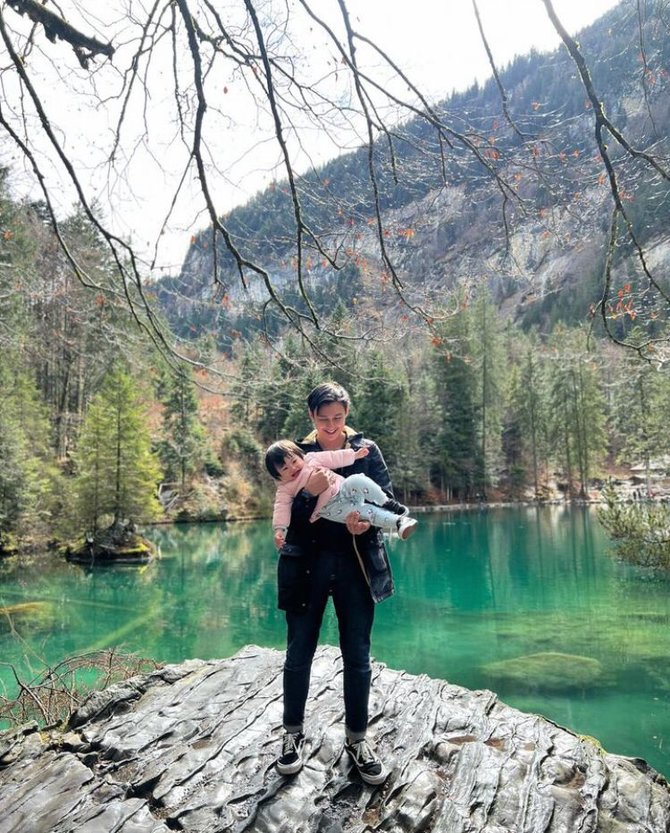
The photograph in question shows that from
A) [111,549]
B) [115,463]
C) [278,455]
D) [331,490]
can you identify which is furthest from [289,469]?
[115,463]

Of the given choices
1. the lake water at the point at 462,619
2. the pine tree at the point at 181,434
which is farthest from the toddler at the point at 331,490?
the pine tree at the point at 181,434

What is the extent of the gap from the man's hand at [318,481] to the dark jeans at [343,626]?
27 centimetres

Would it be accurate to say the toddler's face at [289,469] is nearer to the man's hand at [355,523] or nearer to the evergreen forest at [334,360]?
the man's hand at [355,523]

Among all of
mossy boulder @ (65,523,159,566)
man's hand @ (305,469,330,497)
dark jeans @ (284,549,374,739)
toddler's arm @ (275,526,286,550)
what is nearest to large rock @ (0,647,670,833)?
dark jeans @ (284,549,374,739)

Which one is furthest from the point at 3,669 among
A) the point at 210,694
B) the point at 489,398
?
the point at 489,398

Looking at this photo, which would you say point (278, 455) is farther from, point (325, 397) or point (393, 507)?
point (393, 507)

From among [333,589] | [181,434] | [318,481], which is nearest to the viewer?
[318,481]

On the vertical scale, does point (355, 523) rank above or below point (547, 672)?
above

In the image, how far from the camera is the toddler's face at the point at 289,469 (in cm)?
221

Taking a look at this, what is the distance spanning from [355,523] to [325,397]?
500 millimetres

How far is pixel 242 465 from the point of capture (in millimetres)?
28375

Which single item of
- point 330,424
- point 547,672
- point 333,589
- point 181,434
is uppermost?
point 181,434

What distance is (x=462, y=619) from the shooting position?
994 centimetres

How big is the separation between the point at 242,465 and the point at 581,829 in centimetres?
2685
